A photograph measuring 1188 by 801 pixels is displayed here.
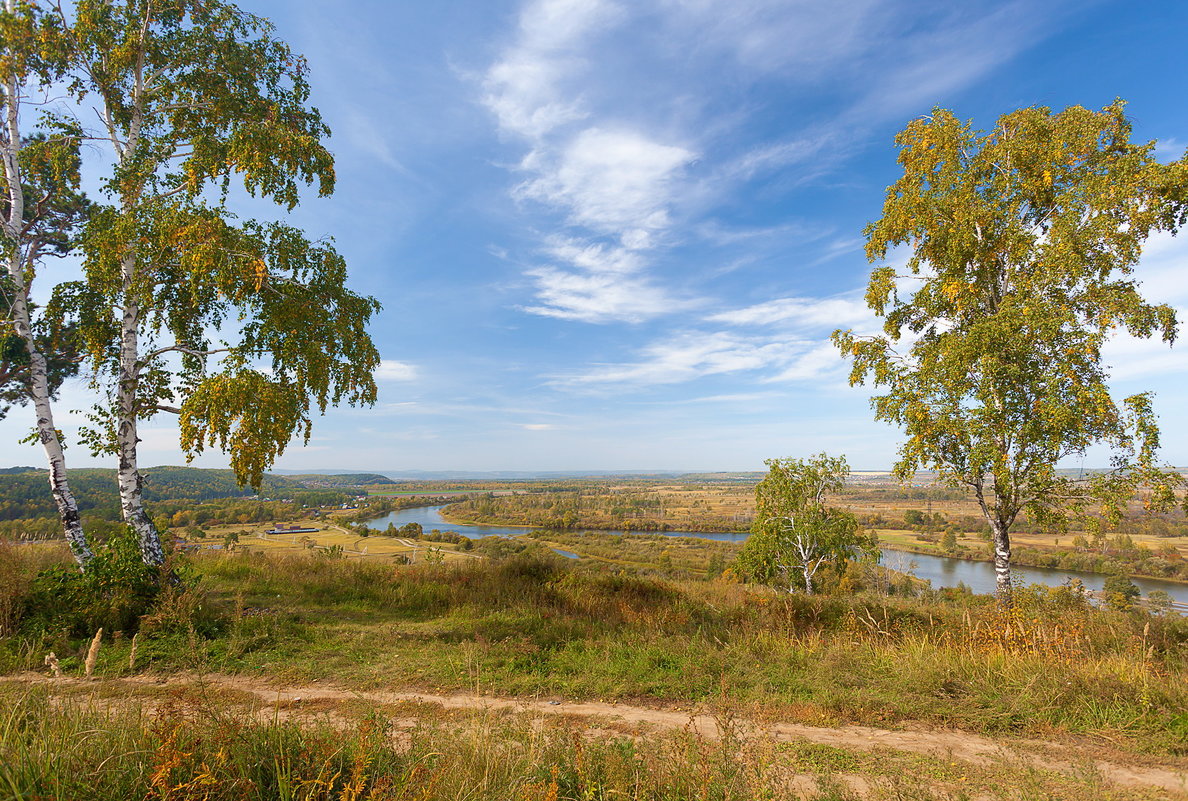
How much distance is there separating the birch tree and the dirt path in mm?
23522

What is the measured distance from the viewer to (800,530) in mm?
26766

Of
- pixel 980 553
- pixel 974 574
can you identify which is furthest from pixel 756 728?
pixel 980 553

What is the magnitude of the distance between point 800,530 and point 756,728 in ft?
80.9

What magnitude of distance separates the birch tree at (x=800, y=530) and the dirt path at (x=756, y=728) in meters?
23.5

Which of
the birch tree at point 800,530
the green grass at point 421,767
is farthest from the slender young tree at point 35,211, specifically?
the birch tree at point 800,530

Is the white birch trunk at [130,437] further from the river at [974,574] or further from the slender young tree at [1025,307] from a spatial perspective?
the river at [974,574]

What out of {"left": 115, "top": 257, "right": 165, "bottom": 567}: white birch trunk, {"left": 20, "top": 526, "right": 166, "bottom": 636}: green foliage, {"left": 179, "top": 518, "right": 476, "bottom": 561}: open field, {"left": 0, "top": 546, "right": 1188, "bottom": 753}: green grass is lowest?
{"left": 179, "top": 518, "right": 476, "bottom": 561}: open field

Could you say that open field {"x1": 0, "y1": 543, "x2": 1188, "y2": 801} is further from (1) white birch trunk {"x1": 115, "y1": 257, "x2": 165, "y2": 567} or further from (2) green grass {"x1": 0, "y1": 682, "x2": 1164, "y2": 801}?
(1) white birch trunk {"x1": 115, "y1": 257, "x2": 165, "y2": 567}

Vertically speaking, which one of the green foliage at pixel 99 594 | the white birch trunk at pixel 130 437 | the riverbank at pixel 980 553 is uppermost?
the white birch trunk at pixel 130 437

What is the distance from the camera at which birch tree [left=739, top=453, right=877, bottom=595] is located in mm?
26922

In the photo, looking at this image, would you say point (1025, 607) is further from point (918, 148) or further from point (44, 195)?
point (44, 195)

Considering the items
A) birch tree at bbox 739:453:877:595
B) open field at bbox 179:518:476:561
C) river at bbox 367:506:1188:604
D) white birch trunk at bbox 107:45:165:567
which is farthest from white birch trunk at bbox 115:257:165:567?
river at bbox 367:506:1188:604

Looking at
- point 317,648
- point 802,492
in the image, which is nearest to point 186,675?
point 317,648

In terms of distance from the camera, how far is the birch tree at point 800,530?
2692 cm
